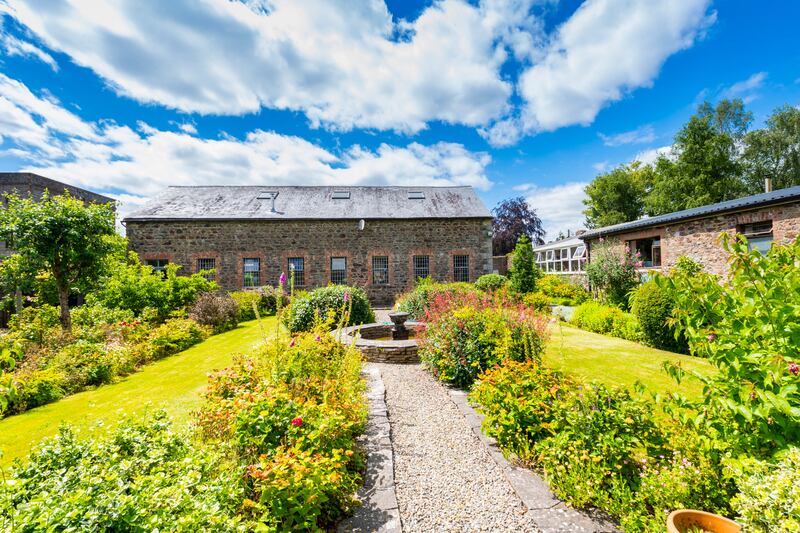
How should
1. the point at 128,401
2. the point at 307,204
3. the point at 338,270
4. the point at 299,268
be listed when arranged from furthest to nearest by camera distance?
the point at 307,204 → the point at 338,270 → the point at 299,268 → the point at 128,401

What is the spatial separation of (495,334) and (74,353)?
26.1 ft

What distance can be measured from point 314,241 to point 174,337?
331 inches

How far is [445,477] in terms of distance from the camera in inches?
120

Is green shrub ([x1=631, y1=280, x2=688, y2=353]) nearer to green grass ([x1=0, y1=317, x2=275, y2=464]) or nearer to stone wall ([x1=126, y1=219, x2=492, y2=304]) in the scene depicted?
stone wall ([x1=126, y1=219, x2=492, y2=304])

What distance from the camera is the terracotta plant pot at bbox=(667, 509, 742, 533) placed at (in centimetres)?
199

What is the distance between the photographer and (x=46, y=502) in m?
→ 1.48

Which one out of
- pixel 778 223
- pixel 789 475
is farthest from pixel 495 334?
pixel 778 223

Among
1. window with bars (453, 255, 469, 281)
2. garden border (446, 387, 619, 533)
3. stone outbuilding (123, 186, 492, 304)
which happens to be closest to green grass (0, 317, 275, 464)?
garden border (446, 387, 619, 533)

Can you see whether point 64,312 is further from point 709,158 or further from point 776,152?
point 776,152

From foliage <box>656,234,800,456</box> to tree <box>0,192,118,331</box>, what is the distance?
11.1 m

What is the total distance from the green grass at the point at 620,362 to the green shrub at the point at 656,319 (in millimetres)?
320

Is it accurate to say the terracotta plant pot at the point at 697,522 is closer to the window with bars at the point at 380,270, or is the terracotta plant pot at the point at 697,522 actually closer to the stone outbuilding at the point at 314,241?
the stone outbuilding at the point at 314,241

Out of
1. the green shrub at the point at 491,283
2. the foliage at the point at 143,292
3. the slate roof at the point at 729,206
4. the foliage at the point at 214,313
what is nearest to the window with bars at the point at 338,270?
the foliage at the point at 214,313

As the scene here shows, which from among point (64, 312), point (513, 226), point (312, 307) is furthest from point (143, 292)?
point (513, 226)
